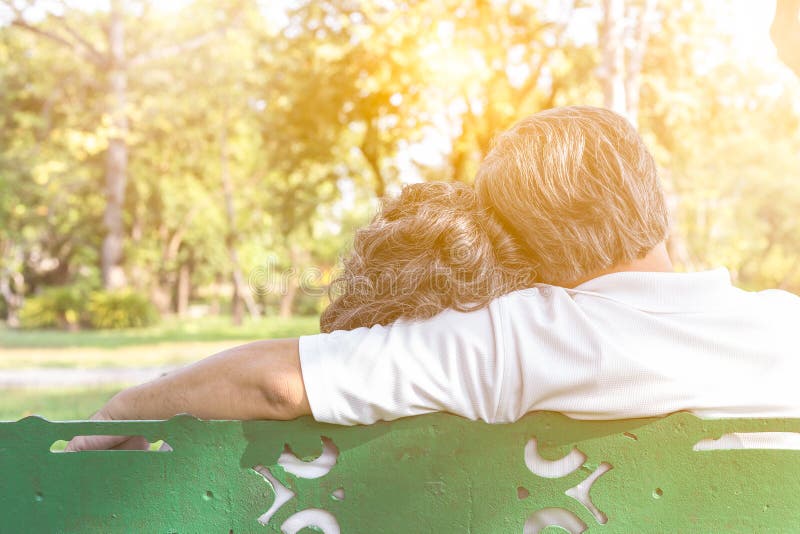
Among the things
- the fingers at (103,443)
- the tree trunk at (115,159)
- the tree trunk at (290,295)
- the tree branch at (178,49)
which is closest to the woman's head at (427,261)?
the fingers at (103,443)

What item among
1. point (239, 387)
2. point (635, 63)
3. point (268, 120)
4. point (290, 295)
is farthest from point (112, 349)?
point (290, 295)

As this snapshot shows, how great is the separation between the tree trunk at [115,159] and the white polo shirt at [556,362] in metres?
20.4

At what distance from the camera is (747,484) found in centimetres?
163

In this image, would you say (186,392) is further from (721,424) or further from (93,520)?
(721,424)

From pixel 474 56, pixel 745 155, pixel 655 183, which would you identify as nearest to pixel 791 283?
pixel 745 155

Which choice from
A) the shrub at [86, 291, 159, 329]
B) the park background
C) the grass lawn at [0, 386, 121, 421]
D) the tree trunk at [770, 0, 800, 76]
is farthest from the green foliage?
the grass lawn at [0, 386, 121, 421]

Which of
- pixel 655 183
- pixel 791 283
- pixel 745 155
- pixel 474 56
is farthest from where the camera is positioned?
pixel 791 283

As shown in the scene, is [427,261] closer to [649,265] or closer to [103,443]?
[649,265]

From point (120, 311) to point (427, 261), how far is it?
870 inches

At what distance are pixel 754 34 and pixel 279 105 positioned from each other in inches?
417

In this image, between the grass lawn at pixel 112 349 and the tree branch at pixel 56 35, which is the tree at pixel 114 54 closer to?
the tree branch at pixel 56 35

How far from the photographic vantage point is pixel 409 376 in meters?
1.58

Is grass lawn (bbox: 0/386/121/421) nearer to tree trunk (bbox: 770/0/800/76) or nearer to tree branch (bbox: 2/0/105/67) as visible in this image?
tree trunk (bbox: 770/0/800/76)

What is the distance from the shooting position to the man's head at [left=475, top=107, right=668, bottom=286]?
1792 mm
